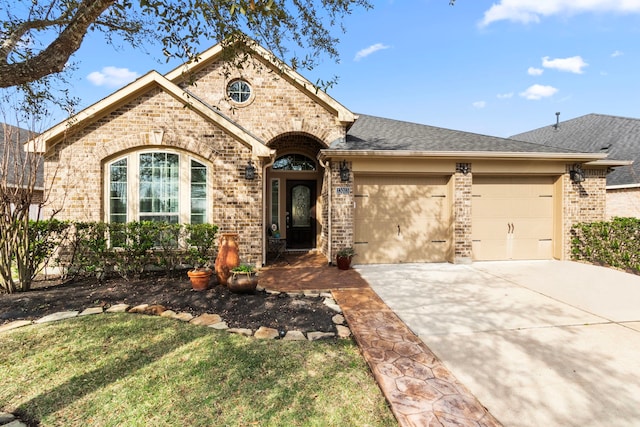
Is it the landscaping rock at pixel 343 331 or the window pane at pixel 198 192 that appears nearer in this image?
the landscaping rock at pixel 343 331

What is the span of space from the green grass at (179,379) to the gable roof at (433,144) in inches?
214

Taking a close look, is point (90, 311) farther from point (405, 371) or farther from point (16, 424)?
point (405, 371)

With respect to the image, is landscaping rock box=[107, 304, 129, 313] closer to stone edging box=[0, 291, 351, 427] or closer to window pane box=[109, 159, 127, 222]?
stone edging box=[0, 291, 351, 427]

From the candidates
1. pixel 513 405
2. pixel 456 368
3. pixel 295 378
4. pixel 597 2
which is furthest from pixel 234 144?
pixel 597 2

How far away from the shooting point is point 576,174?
328 inches

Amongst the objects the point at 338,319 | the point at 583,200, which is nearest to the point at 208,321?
the point at 338,319

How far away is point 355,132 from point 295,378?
9.03 metres

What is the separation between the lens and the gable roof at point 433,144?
26.0 feet

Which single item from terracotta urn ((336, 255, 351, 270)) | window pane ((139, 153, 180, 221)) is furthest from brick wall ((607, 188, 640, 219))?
window pane ((139, 153, 180, 221))

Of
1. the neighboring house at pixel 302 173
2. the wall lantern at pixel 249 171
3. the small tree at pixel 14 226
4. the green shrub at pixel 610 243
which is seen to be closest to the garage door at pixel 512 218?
the neighboring house at pixel 302 173

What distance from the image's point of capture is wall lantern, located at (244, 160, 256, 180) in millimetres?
7379

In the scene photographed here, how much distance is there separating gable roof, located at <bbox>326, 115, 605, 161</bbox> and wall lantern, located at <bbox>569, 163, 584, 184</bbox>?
32cm

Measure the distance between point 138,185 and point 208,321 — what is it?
179 inches

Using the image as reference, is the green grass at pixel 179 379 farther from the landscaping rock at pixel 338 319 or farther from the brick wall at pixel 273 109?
the brick wall at pixel 273 109
